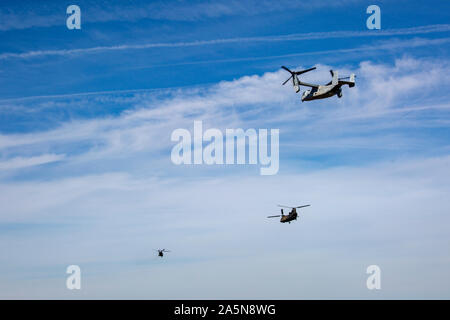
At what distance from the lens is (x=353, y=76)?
109 m

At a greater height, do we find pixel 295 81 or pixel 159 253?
pixel 295 81

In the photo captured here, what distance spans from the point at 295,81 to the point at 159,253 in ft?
286

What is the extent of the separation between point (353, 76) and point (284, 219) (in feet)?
186
